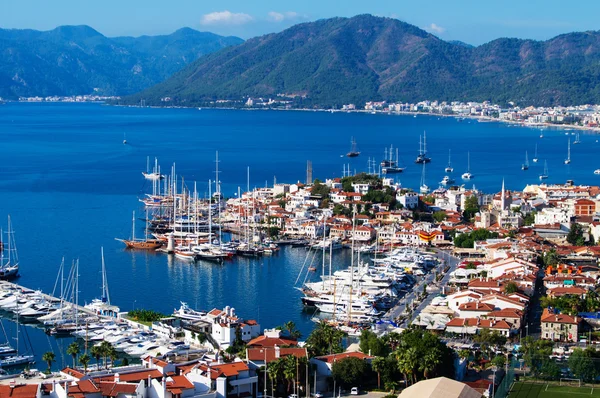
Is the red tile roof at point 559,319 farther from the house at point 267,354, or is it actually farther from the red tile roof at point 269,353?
the red tile roof at point 269,353

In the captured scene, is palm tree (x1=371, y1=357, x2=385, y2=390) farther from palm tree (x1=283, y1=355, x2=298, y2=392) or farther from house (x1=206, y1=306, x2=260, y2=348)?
house (x1=206, y1=306, x2=260, y2=348)

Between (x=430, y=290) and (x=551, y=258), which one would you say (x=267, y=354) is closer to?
(x=430, y=290)

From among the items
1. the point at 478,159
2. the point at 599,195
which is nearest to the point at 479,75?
the point at 478,159

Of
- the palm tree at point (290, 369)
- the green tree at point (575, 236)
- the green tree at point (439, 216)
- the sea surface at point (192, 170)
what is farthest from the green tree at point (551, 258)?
the palm tree at point (290, 369)

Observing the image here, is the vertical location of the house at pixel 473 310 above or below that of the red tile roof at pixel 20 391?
below

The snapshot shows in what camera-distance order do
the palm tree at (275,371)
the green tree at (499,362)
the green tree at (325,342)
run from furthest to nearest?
the green tree at (499,362) → the green tree at (325,342) → the palm tree at (275,371)

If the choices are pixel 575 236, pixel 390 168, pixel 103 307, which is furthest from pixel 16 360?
pixel 390 168

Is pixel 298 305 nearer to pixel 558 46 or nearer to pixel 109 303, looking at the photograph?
pixel 109 303
